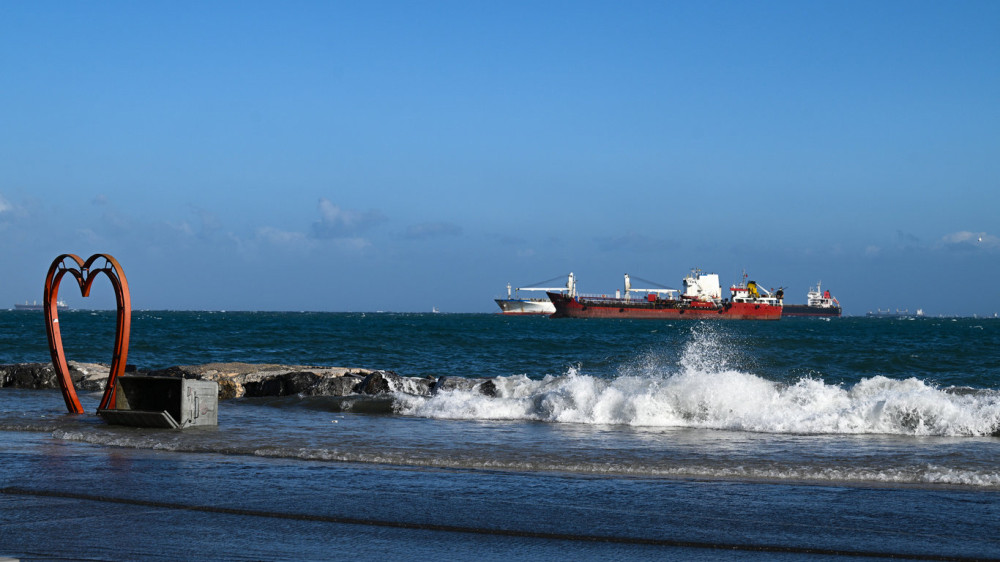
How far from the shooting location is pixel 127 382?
39.6ft

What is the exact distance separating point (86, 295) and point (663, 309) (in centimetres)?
10886

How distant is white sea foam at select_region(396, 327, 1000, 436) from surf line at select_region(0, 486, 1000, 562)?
6.73 m

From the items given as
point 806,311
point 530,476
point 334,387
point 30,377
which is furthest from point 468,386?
point 806,311

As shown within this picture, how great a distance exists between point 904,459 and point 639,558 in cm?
507

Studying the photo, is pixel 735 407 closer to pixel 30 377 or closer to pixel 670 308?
pixel 30 377

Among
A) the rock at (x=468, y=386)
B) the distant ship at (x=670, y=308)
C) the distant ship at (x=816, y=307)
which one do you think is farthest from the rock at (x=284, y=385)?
the distant ship at (x=816, y=307)

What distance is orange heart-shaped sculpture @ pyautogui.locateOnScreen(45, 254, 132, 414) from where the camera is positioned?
462 inches

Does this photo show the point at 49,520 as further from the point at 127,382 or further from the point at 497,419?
the point at 497,419

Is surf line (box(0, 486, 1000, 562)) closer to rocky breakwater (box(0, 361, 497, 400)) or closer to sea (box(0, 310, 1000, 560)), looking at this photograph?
sea (box(0, 310, 1000, 560))

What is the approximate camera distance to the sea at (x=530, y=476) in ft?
17.3

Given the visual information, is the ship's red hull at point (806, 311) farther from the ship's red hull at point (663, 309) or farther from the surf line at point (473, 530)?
the surf line at point (473, 530)

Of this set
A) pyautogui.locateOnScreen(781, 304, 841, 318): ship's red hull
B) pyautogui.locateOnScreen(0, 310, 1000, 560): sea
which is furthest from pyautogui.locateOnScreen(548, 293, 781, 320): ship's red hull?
pyautogui.locateOnScreen(0, 310, 1000, 560): sea

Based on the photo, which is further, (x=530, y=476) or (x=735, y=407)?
(x=735, y=407)

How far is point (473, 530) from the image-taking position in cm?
563
